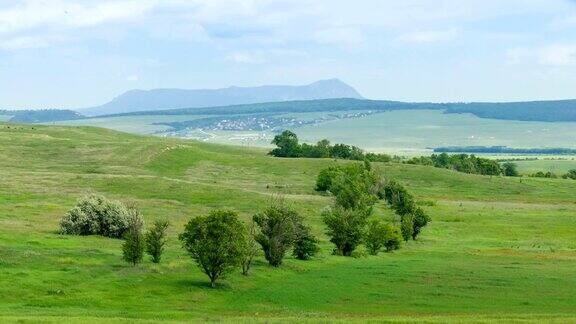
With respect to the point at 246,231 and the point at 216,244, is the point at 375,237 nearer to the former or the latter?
the point at 246,231

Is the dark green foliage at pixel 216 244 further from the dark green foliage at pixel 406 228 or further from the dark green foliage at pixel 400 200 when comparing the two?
the dark green foliage at pixel 400 200

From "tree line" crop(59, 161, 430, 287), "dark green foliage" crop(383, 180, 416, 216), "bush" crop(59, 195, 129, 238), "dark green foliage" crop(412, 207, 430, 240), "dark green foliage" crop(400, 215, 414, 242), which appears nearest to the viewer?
"tree line" crop(59, 161, 430, 287)

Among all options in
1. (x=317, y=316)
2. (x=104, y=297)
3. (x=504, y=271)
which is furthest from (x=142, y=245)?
(x=504, y=271)

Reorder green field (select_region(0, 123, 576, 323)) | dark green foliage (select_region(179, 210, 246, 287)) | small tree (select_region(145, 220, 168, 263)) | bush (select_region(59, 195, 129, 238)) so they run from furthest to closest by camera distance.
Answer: bush (select_region(59, 195, 129, 238))
small tree (select_region(145, 220, 168, 263))
dark green foliage (select_region(179, 210, 246, 287))
green field (select_region(0, 123, 576, 323))

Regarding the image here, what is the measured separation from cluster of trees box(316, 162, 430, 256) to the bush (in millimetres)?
18256

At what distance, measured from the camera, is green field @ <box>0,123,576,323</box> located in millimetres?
47344

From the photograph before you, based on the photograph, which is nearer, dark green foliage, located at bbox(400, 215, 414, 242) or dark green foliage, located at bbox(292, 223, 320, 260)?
dark green foliage, located at bbox(292, 223, 320, 260)

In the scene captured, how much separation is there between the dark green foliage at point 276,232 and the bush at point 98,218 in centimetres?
1576

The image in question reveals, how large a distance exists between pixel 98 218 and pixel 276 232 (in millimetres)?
19419

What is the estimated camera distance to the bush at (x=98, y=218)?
75.6m

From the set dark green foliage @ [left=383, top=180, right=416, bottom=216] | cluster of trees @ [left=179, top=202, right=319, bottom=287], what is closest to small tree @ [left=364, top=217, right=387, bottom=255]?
cluster of trees @ [left=179, top=202, right=319, bottom=287]

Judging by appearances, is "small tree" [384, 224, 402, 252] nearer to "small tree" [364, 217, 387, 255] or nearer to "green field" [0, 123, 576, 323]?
"small tree" [364, 217, 387, 255]

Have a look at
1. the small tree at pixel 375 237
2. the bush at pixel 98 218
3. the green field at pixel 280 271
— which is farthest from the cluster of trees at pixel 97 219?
the small tree at pixel 375 237

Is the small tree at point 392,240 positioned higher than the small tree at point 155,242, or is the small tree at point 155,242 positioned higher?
the small tree at point 155,242
